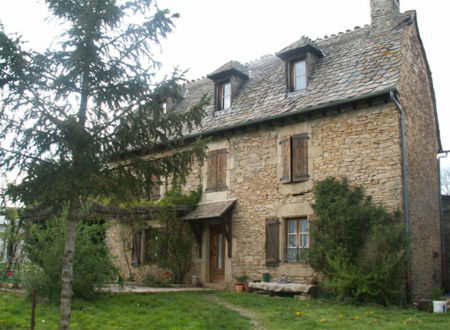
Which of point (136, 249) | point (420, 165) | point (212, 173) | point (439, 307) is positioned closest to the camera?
point (439, 307)

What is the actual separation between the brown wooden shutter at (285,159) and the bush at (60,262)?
16.2ft

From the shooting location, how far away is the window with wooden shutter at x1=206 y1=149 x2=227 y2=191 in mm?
13648

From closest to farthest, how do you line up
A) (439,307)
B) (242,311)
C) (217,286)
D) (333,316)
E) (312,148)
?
(333,316), (242,311), (439,307), (312,148), (217,286)

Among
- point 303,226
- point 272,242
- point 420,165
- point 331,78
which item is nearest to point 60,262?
point 272,242

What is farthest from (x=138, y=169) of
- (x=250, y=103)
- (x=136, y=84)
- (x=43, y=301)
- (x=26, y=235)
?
(x=250, y=103)

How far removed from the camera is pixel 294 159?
12.1 meters

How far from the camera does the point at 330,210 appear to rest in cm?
1075

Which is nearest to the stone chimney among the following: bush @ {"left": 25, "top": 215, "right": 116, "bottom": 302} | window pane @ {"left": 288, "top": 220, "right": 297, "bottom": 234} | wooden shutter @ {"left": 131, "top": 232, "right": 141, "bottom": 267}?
window pane @ {"left": 288, "top": 220, "right": 297, "bottom": 234}

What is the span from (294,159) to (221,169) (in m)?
2.56

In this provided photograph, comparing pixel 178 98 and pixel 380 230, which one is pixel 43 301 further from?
pixel 380 230

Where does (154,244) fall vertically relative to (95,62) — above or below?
below

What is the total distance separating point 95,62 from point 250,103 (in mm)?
7989

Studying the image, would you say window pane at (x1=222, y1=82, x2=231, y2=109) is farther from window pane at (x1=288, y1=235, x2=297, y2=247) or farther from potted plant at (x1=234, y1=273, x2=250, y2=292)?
potted plant at (x1=234, y1=273, x2=250, y2=292)

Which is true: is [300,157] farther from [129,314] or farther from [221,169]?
[129,314]
